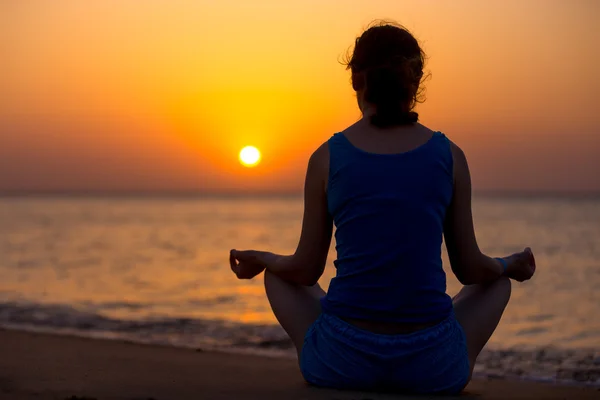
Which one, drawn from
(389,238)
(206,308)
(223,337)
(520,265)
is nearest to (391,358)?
(389,238)

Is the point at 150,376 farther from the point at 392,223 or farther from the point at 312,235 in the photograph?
the point at 392,223

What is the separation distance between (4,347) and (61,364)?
0.94m

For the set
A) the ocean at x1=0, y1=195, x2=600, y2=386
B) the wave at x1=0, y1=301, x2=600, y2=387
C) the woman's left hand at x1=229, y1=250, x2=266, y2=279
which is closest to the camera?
the woman's left hand at x1=229, y1=250, x2=266, y2=279

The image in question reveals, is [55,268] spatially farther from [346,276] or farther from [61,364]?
[346,276]

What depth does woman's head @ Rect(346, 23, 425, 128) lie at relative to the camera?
2.92m

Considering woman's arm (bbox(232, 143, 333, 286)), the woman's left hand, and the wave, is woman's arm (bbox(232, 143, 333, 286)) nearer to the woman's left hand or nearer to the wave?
the woman's left hand

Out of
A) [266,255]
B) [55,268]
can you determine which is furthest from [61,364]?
[55,268]

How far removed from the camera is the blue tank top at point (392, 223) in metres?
2.87

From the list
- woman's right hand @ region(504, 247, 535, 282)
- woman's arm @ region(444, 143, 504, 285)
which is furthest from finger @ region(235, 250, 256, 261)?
woman's right hand @ region(504, 247, 535, 282)

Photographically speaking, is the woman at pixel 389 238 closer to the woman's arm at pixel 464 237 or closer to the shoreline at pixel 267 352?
the woman's arm at pixel 464 237

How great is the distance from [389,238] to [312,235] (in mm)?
374

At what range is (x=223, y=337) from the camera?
7781 millimetres

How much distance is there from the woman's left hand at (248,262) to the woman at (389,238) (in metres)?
0.23

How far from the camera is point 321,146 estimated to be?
303 centimetres
